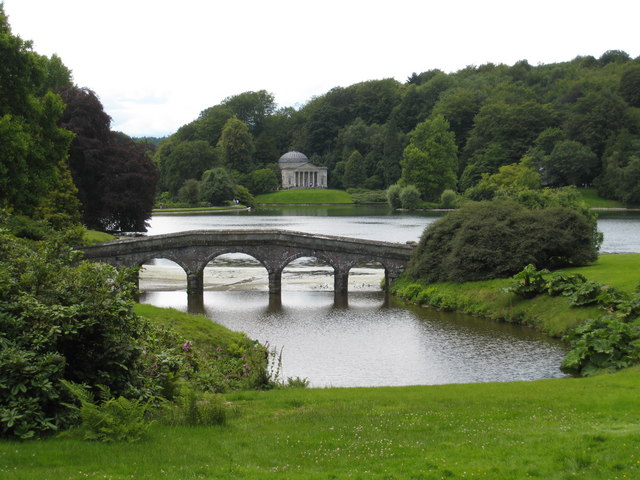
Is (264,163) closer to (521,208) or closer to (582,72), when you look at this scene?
(582,72)

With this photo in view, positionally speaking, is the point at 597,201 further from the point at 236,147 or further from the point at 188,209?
the point at 236,147

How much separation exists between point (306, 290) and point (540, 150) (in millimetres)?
79558

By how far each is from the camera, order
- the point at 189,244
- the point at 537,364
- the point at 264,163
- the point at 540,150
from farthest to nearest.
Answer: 1. the point at 264,163
2. the point at 540,150
3. the point at 189,244
4. the point at 537,364

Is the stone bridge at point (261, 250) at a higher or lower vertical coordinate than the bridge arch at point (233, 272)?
higher

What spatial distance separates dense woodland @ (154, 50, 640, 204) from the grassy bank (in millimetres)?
75238

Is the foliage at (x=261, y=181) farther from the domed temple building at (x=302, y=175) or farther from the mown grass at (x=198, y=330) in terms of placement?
the mown grass at (x=198, y=330)

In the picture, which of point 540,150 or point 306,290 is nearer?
point 306,290

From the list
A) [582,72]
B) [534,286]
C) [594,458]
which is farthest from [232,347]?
[582,72]

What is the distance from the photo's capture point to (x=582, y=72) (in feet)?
497

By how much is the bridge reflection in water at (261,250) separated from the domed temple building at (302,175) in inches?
4939

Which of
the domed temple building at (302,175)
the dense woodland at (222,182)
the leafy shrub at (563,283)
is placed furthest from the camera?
the domed temple building at (302,175)

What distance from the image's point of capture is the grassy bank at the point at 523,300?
3119 cm

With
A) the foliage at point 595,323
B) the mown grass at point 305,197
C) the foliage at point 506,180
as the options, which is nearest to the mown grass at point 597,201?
the foliage at point 506,180

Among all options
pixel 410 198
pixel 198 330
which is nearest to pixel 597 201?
pixel 410 198
